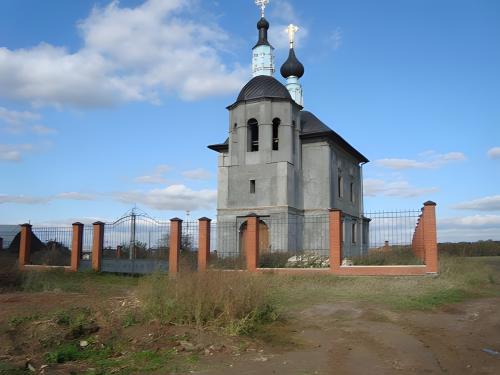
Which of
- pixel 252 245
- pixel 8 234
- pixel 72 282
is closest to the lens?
pixel 72 282

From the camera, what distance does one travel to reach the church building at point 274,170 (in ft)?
82.6

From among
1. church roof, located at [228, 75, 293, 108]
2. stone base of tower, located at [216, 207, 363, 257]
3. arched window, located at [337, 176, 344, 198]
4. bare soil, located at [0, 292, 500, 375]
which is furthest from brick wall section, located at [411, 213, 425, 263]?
church roof, located at [228, 75, 293, 108]

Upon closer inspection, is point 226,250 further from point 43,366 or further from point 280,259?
point 43,366

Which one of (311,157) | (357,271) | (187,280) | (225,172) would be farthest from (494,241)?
(187,280)

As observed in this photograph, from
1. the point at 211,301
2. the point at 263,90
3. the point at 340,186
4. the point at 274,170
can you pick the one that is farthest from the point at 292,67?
the point at 211,301

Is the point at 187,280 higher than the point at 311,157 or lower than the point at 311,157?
Result: lower

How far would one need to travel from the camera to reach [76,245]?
23297 mm

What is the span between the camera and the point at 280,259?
66.4 ft

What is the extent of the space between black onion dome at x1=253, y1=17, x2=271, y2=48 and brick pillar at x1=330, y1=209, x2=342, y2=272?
1478 cm

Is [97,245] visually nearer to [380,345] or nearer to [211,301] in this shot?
[211,301]

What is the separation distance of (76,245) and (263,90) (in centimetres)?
1222

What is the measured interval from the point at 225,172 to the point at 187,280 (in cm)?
1855

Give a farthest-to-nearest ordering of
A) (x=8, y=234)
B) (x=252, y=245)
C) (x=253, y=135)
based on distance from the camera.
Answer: (x=8, y=234), (x=253, y=135), (x=252, y=245)

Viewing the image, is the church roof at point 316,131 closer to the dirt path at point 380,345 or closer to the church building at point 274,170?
the church building at point 274,170
